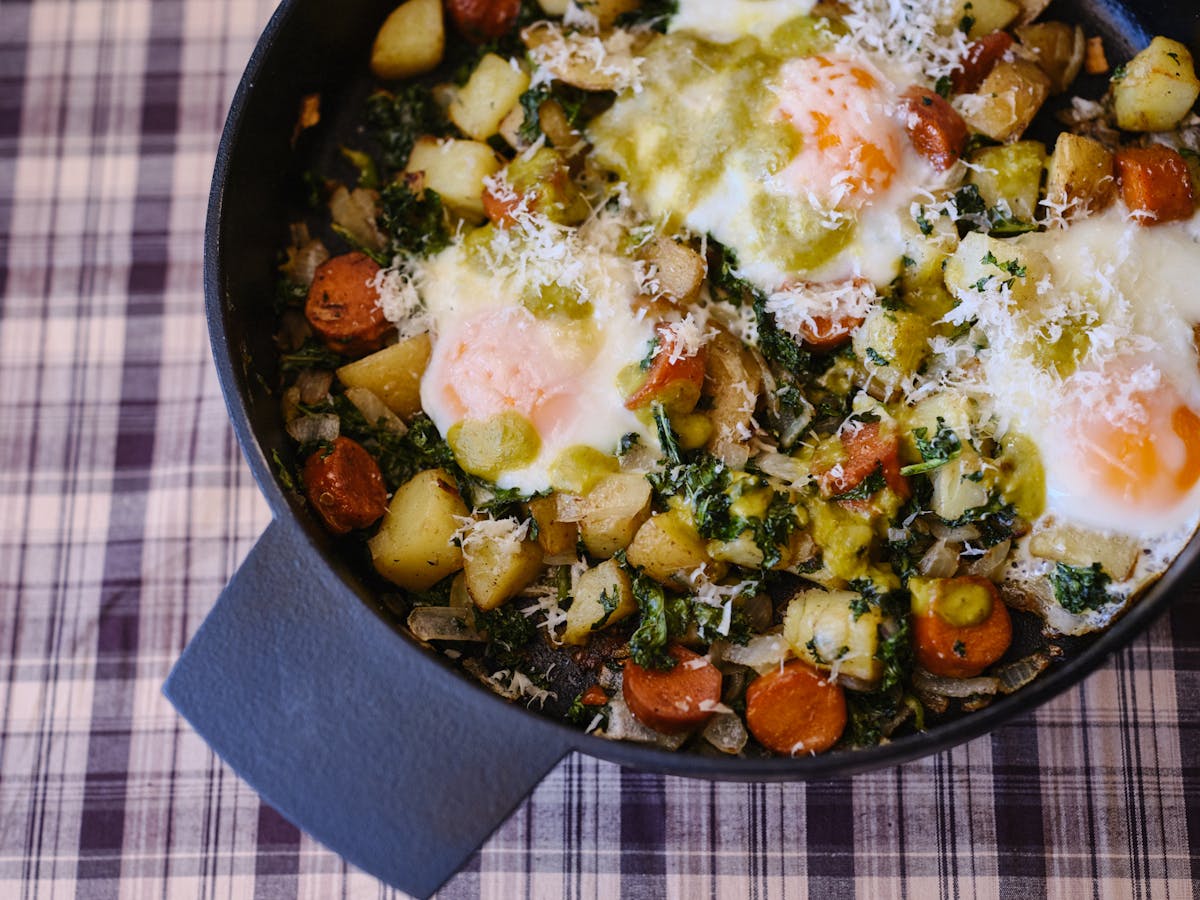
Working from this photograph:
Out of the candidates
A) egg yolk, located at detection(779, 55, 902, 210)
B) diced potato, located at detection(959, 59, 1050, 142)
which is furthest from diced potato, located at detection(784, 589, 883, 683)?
diced potato, located at detection(959, 59, 1050, 142)

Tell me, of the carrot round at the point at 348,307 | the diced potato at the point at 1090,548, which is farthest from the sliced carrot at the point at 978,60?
the carrot round at the point at 348,307

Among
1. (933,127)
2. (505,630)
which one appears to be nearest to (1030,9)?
(933,127)

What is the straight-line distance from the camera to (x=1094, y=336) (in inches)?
110

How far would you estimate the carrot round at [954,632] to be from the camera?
2779mm

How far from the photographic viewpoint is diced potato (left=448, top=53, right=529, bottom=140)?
3.22 m

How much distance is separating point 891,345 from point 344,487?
1.42 m

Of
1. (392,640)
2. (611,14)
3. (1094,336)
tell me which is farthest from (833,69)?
(392,640)

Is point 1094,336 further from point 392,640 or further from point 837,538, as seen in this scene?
point 392,640

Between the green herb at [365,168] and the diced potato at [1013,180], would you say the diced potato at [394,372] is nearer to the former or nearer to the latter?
the green herb at [365,168]

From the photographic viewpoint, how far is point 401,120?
11.0 ft

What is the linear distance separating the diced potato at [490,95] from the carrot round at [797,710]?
1687mm

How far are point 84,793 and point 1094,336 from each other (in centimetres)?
295

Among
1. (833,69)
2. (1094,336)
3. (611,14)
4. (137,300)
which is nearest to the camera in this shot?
(1094,336)

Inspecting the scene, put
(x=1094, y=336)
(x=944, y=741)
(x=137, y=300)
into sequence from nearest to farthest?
1. (x=944, y=741)
2. (x=1094, y=336)
3. (x=137, y=300)
